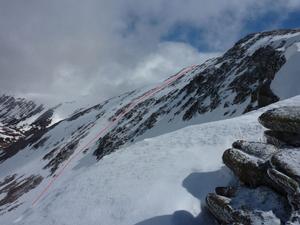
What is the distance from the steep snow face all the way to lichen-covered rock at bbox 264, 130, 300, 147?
6.94ft

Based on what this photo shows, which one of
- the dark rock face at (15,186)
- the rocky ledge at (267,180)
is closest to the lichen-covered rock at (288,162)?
the rocky ledge at (267,180)

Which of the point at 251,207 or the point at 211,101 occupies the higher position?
the point at 251,207

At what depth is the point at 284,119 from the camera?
1116cm

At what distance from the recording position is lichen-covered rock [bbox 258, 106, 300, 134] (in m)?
10.9

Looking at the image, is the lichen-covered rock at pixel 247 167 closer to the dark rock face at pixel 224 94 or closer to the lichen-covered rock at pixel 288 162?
the lichen-covered rock at pixel 288 162

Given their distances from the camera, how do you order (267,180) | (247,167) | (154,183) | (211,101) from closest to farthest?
(267,180) < (247,167) < (154,183) < (211,101)

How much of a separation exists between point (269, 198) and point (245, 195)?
784mm

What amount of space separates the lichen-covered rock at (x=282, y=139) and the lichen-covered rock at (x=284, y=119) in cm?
23

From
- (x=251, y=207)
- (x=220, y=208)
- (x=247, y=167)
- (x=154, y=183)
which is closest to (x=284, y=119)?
(x=247, y=167)

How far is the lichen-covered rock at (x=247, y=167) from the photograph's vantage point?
10115 mm

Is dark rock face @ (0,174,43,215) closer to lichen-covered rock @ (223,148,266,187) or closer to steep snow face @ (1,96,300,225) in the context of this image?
steep snow face @ (1,96,300,225)

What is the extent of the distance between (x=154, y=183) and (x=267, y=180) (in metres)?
5.19

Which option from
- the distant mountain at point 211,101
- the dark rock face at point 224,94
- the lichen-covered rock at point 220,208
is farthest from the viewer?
the dark rock face at point 224,94

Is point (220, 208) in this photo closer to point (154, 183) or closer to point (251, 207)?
point (251, 207)
